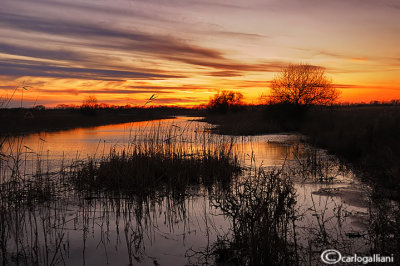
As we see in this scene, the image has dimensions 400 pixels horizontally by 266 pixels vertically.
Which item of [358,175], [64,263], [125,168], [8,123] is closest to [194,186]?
[125,168]

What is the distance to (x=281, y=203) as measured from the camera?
423 centimetres

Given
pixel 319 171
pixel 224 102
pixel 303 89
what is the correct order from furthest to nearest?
pixel 224 102
pixel 303 89
pixel 319 171

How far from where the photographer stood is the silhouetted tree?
60.6 m

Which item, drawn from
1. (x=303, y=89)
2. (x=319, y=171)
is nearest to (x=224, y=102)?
(x=303, y=89)

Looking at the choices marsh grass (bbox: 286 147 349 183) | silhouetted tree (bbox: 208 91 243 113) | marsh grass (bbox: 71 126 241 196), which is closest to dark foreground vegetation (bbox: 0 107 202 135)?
marsh grass (bbox: 71 126 241 196)

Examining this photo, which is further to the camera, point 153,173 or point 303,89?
point 303,89

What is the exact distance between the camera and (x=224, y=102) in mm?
61062

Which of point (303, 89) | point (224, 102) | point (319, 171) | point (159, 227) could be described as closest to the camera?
point (159, 227)

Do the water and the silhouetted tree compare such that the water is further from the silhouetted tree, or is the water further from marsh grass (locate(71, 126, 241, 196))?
the silhouetted tree

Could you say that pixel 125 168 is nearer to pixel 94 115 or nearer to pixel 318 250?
pixel 318 250

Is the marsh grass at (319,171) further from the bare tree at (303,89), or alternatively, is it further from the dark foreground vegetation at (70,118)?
the bare tree at (303,89)

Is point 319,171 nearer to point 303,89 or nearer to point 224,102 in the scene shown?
point 303,89

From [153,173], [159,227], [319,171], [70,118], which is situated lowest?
[159,227]

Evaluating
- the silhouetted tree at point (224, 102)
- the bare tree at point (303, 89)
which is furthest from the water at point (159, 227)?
the silhouetted tree at point (224, 102)
